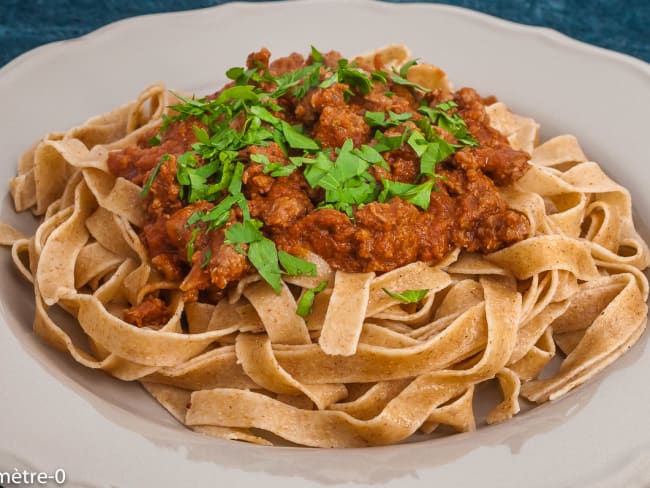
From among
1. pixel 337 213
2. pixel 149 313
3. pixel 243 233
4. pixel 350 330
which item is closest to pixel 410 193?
pixel 337 213

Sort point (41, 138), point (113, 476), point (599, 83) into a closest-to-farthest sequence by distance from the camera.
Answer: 1. point (113, 476)
2. point (41, 138)
3. point (599, 83)

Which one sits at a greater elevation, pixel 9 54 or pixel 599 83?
pixel 599 83

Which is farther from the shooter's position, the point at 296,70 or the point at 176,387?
the point at 296,70

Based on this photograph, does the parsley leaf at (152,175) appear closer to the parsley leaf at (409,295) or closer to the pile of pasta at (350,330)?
the pile of pasta at (350,330)

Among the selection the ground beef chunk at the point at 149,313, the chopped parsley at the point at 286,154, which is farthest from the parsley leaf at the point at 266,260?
the ground beef chunk at the point at 149,313

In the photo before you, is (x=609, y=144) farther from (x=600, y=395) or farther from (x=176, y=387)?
(x=176, y=387)

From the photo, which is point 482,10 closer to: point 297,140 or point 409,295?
point 297,140

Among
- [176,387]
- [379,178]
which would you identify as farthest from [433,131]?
[176,387]
